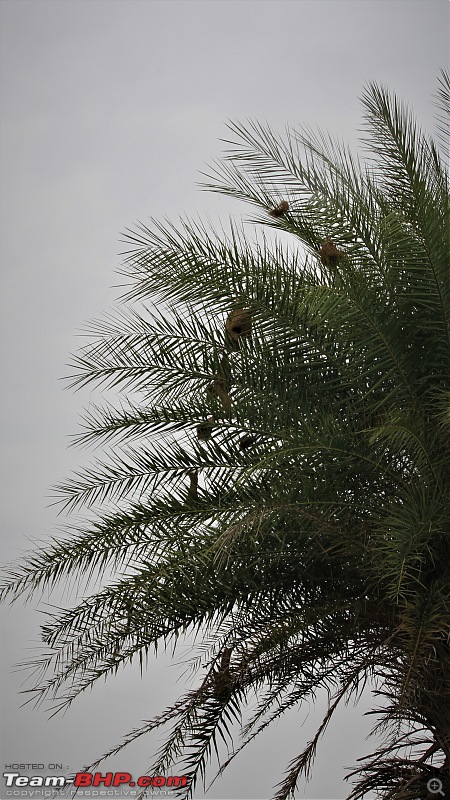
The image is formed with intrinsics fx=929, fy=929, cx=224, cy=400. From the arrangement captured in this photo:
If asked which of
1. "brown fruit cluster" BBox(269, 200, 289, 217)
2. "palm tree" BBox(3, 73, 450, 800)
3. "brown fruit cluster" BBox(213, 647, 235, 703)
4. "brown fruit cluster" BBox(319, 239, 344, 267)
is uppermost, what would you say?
"brown fruit cluster" BBox(269, 200, 289, 217)

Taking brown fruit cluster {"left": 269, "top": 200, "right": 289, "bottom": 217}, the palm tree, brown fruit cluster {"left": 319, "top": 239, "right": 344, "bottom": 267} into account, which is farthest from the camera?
brown fruit cluster {"left": 269, "top": 200, "right": 289, "bottom": 217}

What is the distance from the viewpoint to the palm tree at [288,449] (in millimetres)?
4164

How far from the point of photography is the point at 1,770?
9.05 metres

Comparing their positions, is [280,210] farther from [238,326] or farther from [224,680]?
[224,680]

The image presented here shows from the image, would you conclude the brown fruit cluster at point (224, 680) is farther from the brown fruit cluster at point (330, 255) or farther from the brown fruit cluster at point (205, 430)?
the brown fruit cluster at point (330, 255)

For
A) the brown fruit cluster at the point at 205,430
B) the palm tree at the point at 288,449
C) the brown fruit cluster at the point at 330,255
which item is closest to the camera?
the palm tree at the point at 288,449

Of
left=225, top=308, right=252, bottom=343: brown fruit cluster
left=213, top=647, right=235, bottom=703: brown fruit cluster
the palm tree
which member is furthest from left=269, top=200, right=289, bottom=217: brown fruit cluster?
left=213, top=647, right=235, bottom=703: brown fruit cluster

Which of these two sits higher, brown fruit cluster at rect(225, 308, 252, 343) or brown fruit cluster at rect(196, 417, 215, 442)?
brown fruit cluster at rect(225, 308, 252, 343)

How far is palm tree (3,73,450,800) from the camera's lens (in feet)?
13.7

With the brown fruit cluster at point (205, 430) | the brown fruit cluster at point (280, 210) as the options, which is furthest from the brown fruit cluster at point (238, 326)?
the brown fruit cluster at point (280, 210)

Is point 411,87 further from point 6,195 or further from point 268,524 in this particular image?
point 268,524

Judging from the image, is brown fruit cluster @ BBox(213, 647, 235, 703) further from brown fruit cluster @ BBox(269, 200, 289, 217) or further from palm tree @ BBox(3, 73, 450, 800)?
brown fruit cluster @ BBox(269, 200, 289, 217)

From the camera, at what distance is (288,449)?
3910mm

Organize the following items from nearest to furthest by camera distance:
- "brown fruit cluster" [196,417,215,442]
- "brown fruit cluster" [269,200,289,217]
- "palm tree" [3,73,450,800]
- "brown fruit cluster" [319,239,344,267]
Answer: "palm tree" [3,73,450,800] → "brown fruit cluster" [196,417,215,442] → "brown fruit cluster" [319,239,344,267] → "brown fruit cluster" [269,200,289,217]
